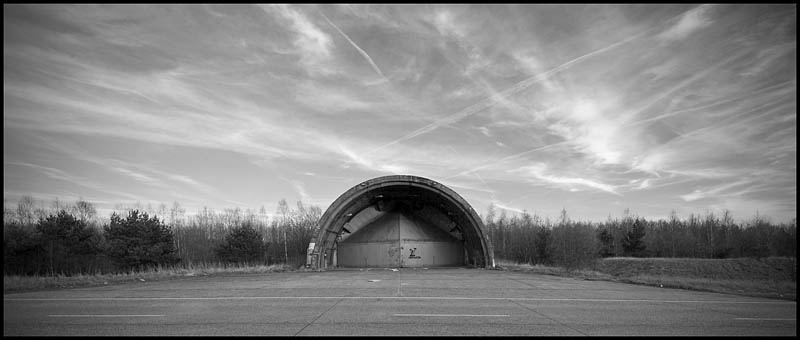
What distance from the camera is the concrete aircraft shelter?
1282 inches

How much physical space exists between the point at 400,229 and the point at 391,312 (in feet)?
77.7

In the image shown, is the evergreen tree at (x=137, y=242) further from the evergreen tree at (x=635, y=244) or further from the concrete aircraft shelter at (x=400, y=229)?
the evergreen tree at (x=635, y=244)

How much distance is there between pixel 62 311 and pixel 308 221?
68674 mm

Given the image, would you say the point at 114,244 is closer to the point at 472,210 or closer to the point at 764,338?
the point at 472,210

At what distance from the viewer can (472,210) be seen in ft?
108

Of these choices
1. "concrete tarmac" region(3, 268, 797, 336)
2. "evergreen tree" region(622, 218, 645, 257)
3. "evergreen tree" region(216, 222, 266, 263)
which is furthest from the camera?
"evergreen tree" region(622, 218, 645, 257)

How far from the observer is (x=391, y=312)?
38.7 ft

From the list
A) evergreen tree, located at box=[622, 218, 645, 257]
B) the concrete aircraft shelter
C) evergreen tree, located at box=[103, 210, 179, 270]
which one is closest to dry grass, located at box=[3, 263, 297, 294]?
the concrete aircraft shelter

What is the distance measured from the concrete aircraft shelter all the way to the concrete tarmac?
14.5 meters

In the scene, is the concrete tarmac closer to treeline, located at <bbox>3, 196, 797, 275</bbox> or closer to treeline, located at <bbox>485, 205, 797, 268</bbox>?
treeline, located at <bbox>3, 196, 797, 275</bbox>

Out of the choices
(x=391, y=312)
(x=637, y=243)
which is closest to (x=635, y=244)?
(x=637, y=243)

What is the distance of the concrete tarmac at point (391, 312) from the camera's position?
9.62m

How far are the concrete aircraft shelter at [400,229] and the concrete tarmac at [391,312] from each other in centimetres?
1452

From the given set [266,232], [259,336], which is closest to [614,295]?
[259,336]
